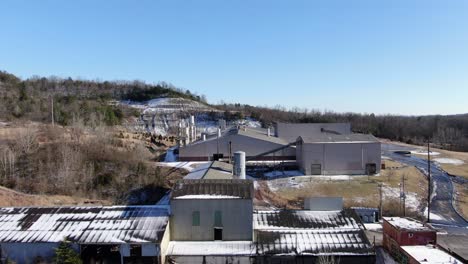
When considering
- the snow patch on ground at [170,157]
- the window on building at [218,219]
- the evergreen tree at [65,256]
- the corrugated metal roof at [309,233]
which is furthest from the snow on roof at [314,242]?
the snow patch on ground at [170,157]

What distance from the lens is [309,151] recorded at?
123ft

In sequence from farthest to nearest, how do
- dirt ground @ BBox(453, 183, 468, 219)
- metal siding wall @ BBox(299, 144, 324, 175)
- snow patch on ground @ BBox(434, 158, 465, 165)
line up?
snow patch on ground @ BBox(434, 158, 465, 165) → metal siding wall @ BBox(299, 144, 324, 175) → dirt ground @ BBox(453, 183, 468, 219)

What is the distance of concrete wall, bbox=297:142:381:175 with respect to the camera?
37625 mm

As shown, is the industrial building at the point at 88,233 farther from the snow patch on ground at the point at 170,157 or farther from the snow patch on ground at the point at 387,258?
the snow patch on ground at the point at 170,157

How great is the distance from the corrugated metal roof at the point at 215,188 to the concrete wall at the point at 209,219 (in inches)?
14.3

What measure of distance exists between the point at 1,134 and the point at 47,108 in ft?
55.2

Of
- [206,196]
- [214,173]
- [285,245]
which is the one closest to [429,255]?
[285,245]

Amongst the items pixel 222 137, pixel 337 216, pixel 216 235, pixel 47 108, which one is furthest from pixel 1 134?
pixel 337 216

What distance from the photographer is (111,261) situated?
1594 centimetres

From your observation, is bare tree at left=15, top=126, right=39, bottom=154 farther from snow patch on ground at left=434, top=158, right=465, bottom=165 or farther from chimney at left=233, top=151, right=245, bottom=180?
snow patch on ground at left=434, top=158, right=465, bottom=165

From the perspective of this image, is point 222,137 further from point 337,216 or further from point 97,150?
point 337,216

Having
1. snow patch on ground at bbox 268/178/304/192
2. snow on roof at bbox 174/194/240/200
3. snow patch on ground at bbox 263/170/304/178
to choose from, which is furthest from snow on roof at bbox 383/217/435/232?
snow patch on ground at bbox 263/170/304/178

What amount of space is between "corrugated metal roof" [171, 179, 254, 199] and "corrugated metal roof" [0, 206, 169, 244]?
49.0 inches

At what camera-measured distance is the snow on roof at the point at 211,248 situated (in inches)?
614
